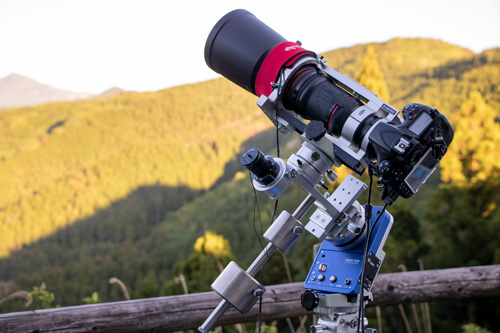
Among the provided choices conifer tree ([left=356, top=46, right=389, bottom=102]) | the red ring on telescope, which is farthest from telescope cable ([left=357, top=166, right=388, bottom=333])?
conifer tree ([left=356, top=46, right=389, bottom=102])

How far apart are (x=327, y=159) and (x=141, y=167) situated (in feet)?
203

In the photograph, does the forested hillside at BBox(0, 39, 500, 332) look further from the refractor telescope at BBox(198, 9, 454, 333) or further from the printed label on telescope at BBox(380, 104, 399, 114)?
the printed label on telescope at BBox(380, 104, 399, 114)

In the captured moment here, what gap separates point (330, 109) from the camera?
150 centimetres

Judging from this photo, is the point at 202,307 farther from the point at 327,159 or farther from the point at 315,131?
the point at 315,131

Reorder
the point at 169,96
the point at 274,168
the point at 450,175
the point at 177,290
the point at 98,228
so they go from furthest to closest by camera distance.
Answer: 1. the point at 169,96
2. the point at 98,228
3. the point at 450,175
4. the point at 177,290
5. the point at 274,168

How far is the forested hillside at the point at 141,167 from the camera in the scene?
4075cm

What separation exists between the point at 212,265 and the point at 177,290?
2.80 metres

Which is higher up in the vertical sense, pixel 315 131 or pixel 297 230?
pixel 315 131

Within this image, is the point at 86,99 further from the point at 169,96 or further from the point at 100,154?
the point at 169,96

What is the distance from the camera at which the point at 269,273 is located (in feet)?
34.2

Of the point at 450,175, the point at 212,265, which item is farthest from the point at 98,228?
the point at 450,175

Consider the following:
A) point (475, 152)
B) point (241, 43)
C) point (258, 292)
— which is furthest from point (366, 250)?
point (475, 152)

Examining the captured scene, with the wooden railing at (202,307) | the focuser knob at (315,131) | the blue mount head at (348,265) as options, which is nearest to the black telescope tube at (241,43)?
the focuser knob at (315,131)

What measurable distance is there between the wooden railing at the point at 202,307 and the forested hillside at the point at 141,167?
94.7 feet
